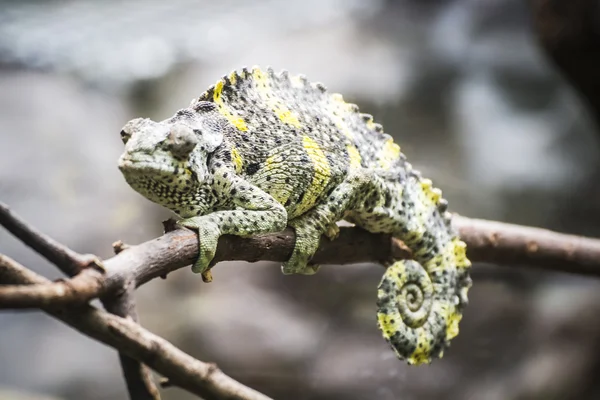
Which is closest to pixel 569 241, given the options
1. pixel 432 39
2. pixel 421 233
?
pixel 421 233

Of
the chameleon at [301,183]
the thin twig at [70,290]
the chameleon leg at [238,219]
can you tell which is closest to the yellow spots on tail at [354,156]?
the chameleon at [301,183]

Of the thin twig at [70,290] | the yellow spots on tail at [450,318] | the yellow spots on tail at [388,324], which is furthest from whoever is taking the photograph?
the yellow spots on tail at [450,318]

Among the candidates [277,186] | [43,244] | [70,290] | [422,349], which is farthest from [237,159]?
[422,349]

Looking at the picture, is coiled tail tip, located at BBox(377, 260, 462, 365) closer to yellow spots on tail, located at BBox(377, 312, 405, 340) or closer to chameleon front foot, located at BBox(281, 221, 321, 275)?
yellow spots on tail, located at BBox(377, 312, 405, 340)

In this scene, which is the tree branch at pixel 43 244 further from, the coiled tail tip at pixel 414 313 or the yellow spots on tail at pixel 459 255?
the yellow spots on tail at pixel 459 255

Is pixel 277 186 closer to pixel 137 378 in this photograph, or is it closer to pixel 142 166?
pixel 142 166

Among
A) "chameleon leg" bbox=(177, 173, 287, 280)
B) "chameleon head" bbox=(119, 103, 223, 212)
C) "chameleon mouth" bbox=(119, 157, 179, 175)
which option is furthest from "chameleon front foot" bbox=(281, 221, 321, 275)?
"chameleon mouth" bbox=(119, 157, 179, 175)

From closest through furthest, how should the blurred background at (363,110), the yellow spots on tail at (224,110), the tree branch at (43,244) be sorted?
1. the tree branch at (43,244)
2. the yellow spots on tail at (224,110)
3. the blurred background at (363,110)
